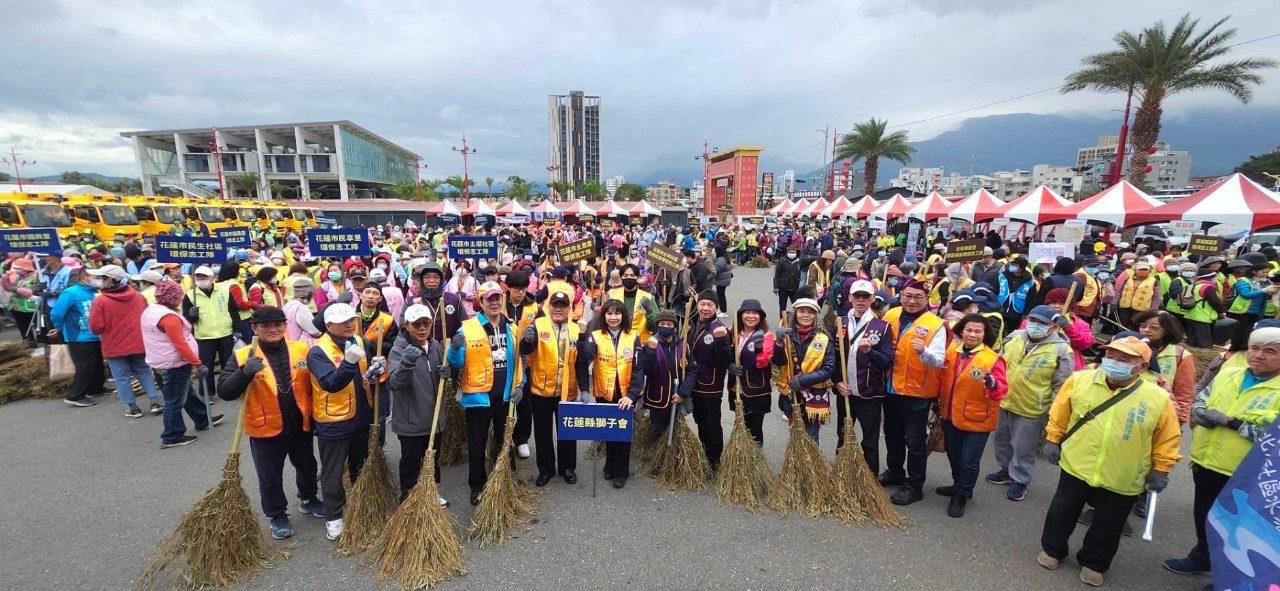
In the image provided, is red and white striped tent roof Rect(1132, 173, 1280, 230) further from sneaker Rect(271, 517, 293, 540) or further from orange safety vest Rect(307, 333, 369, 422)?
sneaker Rect(271, 517, 293, 540)

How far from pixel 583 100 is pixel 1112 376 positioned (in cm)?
13395

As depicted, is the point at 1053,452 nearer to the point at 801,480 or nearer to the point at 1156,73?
the point at 801,480

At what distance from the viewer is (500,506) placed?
4059 mm

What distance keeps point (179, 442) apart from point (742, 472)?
232 inches

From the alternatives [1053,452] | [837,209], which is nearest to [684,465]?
[1053,452]

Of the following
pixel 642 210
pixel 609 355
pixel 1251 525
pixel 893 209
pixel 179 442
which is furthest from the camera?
pixel 642 210

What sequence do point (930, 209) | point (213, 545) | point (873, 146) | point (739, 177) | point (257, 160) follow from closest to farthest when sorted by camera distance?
1. point (213, 545)
2. point (930, 209)
3. point (873, 146)
4. point (739, 177)
5. point (257, 160)

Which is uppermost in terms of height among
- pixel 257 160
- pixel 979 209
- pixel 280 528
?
pixel 257 160

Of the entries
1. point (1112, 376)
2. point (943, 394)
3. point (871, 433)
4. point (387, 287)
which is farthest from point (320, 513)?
point (1112, 376)

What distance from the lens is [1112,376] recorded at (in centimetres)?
323

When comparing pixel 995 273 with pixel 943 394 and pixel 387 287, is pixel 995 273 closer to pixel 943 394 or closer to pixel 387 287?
pixel 943 394

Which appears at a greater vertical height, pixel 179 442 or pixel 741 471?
pixel 741 471

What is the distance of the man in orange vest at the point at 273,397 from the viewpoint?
11.5ft

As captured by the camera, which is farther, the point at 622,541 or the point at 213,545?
the point at 622,541
